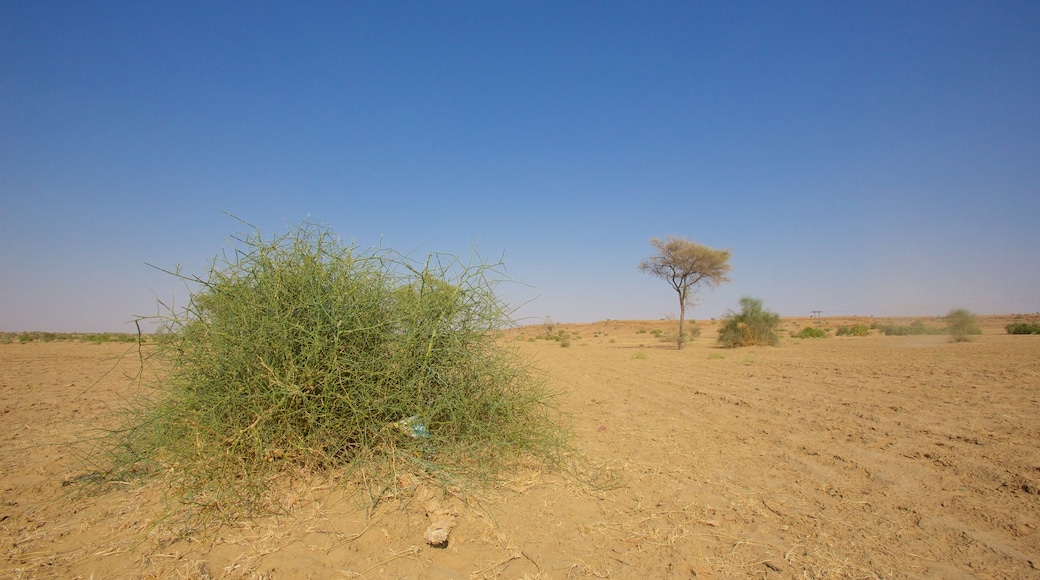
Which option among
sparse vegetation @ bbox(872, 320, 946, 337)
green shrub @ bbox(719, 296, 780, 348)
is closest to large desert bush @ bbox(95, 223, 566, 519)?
green shrub @ bbox(719, 296, 780, 348)

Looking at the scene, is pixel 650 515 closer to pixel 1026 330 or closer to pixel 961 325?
pixel 961 325

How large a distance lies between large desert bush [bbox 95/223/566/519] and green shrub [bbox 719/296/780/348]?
19.9 m

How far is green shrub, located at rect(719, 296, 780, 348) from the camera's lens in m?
21.9

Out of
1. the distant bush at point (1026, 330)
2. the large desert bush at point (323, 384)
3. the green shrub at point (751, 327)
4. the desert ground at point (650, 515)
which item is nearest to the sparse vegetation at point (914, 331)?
the distant bush at point (1026, 330)

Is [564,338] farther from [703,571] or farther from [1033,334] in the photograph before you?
[703,571]

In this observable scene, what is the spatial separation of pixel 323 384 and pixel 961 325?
84.7 feet

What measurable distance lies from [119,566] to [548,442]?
3003mm

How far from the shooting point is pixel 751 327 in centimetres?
2202

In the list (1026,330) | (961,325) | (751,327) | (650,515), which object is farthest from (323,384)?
(1026,330)

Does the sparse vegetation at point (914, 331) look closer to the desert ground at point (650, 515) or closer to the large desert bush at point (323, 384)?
the desert ground at point (650, 515)

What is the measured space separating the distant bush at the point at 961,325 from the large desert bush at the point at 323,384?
23861 millimetres

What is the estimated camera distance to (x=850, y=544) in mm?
2930

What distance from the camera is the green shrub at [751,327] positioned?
2191 cm

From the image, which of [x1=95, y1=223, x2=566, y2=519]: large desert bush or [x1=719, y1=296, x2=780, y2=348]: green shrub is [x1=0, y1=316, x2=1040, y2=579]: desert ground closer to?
[x1=95, y1=223, x2=566, y2=519]: large desert bush
